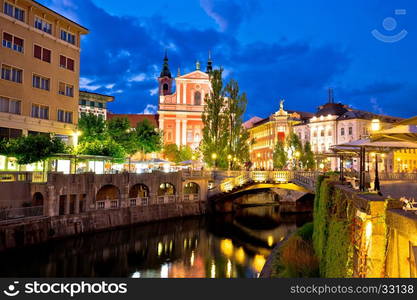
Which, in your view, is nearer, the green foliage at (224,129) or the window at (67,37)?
the window at (67,37)

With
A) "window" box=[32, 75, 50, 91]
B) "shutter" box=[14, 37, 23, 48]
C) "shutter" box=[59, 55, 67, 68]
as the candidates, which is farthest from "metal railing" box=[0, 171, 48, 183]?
"shutter" box=[59, 55, 67, 68]

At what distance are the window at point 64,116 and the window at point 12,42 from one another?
8266 mm

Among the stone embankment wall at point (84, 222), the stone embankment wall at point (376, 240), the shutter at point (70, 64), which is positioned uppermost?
the shutter at point (70, 64)

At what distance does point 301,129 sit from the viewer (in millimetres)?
99562

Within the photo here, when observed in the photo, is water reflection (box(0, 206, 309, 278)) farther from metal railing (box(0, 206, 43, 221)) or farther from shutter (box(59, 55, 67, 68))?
shutter (box(59, 55, 67, 68))

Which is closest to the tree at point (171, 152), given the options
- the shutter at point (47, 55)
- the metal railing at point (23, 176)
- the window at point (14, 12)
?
the shutter at point (47, 55)

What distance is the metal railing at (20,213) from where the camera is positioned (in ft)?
90.0

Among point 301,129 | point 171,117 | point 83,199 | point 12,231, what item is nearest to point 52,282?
point 12,231

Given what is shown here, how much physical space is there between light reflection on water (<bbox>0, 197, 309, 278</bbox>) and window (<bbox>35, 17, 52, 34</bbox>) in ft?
79.4

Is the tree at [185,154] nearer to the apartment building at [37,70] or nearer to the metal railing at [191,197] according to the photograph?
the metal railing at [191,197]

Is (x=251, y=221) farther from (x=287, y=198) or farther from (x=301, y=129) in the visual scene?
(x=301, y=129)

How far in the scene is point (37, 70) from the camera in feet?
139

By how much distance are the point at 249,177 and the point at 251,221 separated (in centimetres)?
554

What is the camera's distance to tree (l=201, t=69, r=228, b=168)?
174 feet
